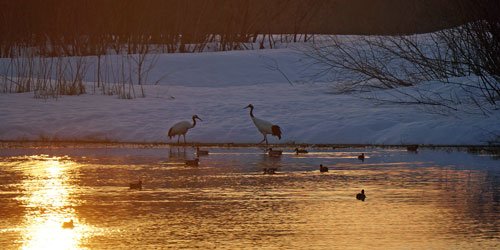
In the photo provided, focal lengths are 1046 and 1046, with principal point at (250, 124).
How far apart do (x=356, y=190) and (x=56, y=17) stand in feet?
73.3

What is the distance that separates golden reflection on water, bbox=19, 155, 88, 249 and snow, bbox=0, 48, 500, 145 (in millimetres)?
3833

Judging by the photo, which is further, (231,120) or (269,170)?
(231,120)

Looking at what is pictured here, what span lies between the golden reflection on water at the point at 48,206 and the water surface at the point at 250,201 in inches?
0.5

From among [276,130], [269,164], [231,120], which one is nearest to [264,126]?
[276,130]

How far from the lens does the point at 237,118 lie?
18531 mm

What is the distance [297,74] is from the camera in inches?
1053

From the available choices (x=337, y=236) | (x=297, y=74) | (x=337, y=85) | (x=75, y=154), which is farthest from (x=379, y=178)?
(x=297, y=74)

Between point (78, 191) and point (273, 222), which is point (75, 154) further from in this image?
point (273, 222)

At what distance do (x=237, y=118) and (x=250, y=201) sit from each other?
8.62 meters

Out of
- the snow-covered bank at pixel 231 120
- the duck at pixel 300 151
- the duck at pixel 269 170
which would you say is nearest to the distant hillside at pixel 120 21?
the snow-covered bank at pixel 231 120

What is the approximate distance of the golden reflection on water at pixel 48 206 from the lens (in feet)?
25.8

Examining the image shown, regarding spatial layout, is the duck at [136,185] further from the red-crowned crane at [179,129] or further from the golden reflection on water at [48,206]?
the red-crowned crane at [179,129]

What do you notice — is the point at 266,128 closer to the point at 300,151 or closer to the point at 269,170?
the point at 300,151

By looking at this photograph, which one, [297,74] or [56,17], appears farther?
[56,17]
